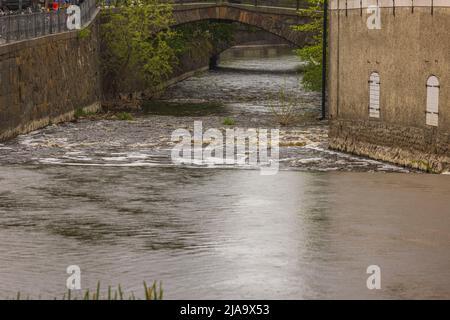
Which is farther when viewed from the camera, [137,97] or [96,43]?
[137,97]

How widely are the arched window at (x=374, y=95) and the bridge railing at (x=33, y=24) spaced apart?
37.4 feet

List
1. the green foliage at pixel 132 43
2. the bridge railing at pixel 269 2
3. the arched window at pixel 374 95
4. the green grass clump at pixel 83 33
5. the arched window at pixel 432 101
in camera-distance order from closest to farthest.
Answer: the arched window at pixel 432 101 → the arched window at pixel 374 95 → the green grass clump at pixel 83 33 → the green foliage at pixel 132 43 → the bridge railing at pixel 269 2

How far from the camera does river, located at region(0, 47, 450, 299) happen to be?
681 inches

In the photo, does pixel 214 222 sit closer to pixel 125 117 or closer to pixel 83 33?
pixel 125 117

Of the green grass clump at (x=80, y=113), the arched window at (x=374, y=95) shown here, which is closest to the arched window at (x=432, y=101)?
the arched window at (x=374, y=95)

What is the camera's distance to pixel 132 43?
173 feet

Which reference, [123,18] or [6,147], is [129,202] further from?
[123,18]

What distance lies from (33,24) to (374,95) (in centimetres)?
1337

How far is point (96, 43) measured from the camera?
166 feet

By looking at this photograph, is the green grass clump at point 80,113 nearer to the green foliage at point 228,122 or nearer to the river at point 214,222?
the green foliage at point 228,122

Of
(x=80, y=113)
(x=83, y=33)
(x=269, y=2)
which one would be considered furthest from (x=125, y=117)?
(x=269, y=2)

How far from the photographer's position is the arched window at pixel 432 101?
28844mm
